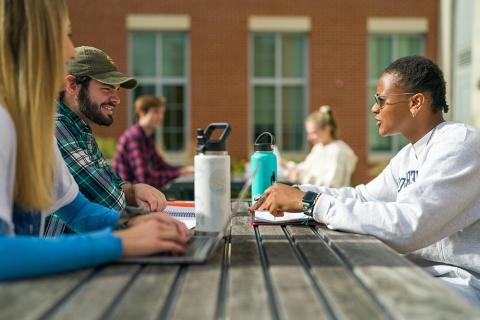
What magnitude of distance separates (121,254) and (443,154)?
1.24m

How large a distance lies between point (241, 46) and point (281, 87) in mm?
1247

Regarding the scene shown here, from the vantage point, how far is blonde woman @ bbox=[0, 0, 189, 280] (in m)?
1.49

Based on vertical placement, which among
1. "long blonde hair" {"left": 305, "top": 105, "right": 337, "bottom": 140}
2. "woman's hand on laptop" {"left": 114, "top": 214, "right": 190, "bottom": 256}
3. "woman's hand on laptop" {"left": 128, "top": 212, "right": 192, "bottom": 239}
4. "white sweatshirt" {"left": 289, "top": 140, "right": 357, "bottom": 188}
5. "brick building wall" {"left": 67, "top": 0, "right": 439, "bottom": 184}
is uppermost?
"brick building wall" {"left": 67, "top": 0, "right": 439, "bottom": 184}

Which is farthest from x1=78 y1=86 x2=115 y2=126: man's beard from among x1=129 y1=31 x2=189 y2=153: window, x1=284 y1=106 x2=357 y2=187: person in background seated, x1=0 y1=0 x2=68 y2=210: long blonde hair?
x1=129 y1=31 x2=189 y2=153: window

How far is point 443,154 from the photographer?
2199 mm

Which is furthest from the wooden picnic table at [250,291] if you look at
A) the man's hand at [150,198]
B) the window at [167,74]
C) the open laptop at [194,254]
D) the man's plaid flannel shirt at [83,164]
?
the window at [167,74]

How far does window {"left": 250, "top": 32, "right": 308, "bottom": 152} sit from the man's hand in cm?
982

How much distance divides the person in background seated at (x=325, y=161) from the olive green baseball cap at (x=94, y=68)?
10.2ft

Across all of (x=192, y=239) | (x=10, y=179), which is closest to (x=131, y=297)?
(x=10, y=179)

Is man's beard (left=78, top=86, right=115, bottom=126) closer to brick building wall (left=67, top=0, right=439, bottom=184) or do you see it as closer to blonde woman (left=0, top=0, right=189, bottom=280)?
blonde woman (left=0, top=0, right=189, bottom=280)

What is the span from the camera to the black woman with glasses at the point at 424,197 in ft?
6.77

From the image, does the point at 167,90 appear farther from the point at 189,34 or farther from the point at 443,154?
the point at 443,154

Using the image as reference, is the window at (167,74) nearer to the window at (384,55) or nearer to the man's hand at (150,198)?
the window at (384,55)

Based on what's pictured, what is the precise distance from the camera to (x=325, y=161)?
6176 mm
